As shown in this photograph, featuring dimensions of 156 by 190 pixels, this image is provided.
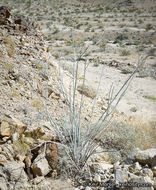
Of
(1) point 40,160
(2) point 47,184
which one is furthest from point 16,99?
(2) point 47,184

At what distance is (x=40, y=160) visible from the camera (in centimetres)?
209

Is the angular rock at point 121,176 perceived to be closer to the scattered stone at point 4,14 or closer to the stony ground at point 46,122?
the stony ground at point 46,122

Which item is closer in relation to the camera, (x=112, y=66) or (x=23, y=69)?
(x=23, y=69)

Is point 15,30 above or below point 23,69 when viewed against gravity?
above

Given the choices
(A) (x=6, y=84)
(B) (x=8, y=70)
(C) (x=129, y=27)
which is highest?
(C) (x=129, y=27)

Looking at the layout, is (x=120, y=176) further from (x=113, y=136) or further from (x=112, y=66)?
(x=112, y=66)

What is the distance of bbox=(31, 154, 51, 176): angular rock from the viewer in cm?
206

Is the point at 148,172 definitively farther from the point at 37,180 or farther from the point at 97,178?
the point at 37,180

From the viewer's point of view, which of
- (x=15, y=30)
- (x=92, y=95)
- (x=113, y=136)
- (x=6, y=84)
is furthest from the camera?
(x=92, y=95)

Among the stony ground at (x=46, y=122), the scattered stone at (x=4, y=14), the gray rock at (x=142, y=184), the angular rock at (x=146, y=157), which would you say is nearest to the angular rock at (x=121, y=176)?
the stony ground at (x=46, y=122)

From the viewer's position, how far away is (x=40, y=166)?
2061 millimetres

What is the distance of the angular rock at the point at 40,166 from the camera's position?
2.06 metres

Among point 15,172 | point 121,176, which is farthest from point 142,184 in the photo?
point 15,172

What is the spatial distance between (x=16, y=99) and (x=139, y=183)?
271 cm
